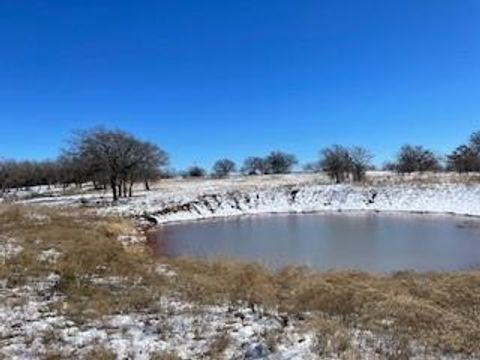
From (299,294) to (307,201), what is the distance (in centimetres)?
4422

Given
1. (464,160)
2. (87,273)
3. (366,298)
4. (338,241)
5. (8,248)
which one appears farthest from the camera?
(464,160)

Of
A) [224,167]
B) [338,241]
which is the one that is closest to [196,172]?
[224,167]

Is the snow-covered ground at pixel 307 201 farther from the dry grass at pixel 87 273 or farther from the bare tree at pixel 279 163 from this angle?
the bare tree at pixel 279 163

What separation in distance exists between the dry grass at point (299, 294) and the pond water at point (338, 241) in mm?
5161

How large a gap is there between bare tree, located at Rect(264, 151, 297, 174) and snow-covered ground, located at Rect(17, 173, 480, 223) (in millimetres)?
67265

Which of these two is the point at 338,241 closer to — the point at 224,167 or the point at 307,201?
the point at 307,201

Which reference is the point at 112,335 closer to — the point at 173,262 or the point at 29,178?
the point at 173,262

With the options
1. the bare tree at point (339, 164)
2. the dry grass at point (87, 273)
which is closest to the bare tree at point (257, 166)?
the bare tree at point (339, 164)

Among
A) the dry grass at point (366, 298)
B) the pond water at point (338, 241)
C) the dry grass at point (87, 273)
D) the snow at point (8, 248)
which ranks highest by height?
the snow at point (8, 248)

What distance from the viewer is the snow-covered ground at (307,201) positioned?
158ft

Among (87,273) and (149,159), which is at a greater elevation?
(149,159)

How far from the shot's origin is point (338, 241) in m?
28.3

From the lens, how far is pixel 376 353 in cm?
746

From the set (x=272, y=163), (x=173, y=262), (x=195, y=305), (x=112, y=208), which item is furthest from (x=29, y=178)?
(x=195, y=305)
